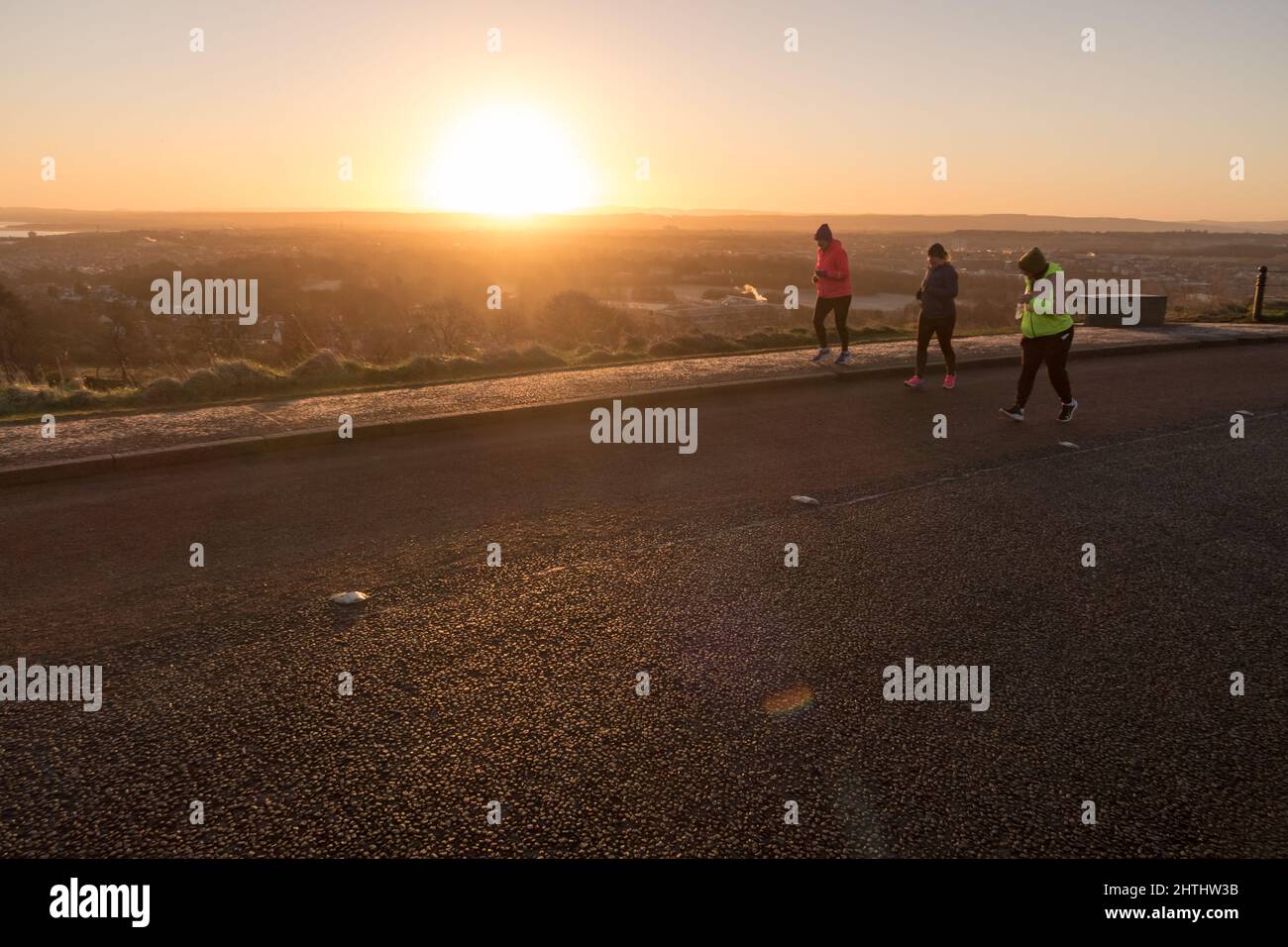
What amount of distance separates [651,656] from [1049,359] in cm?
762

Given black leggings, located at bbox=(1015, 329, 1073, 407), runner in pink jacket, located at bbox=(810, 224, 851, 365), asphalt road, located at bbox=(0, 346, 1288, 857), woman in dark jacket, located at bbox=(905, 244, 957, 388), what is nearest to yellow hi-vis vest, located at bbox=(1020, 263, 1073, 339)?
black leggings, located at bbox=(1015, 329, 1073, 407)

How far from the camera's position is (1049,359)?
10.3 metres

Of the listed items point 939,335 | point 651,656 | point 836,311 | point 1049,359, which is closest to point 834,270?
point 836,311

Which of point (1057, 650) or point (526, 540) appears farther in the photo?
point (526, 540)

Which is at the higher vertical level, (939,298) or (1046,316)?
(939,298)

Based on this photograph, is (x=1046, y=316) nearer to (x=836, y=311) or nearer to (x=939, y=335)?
(x=939, y=335)

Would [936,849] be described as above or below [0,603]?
below

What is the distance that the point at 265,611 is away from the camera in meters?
5.17

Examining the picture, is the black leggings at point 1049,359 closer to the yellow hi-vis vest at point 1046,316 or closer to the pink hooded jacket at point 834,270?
the yellow hi-vis vest at point 1046,316

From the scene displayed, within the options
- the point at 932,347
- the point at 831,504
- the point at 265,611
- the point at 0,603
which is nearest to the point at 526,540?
the point at 265,611

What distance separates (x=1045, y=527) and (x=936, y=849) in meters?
4.06

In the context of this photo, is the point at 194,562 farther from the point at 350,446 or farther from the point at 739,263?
the point at 739,263
